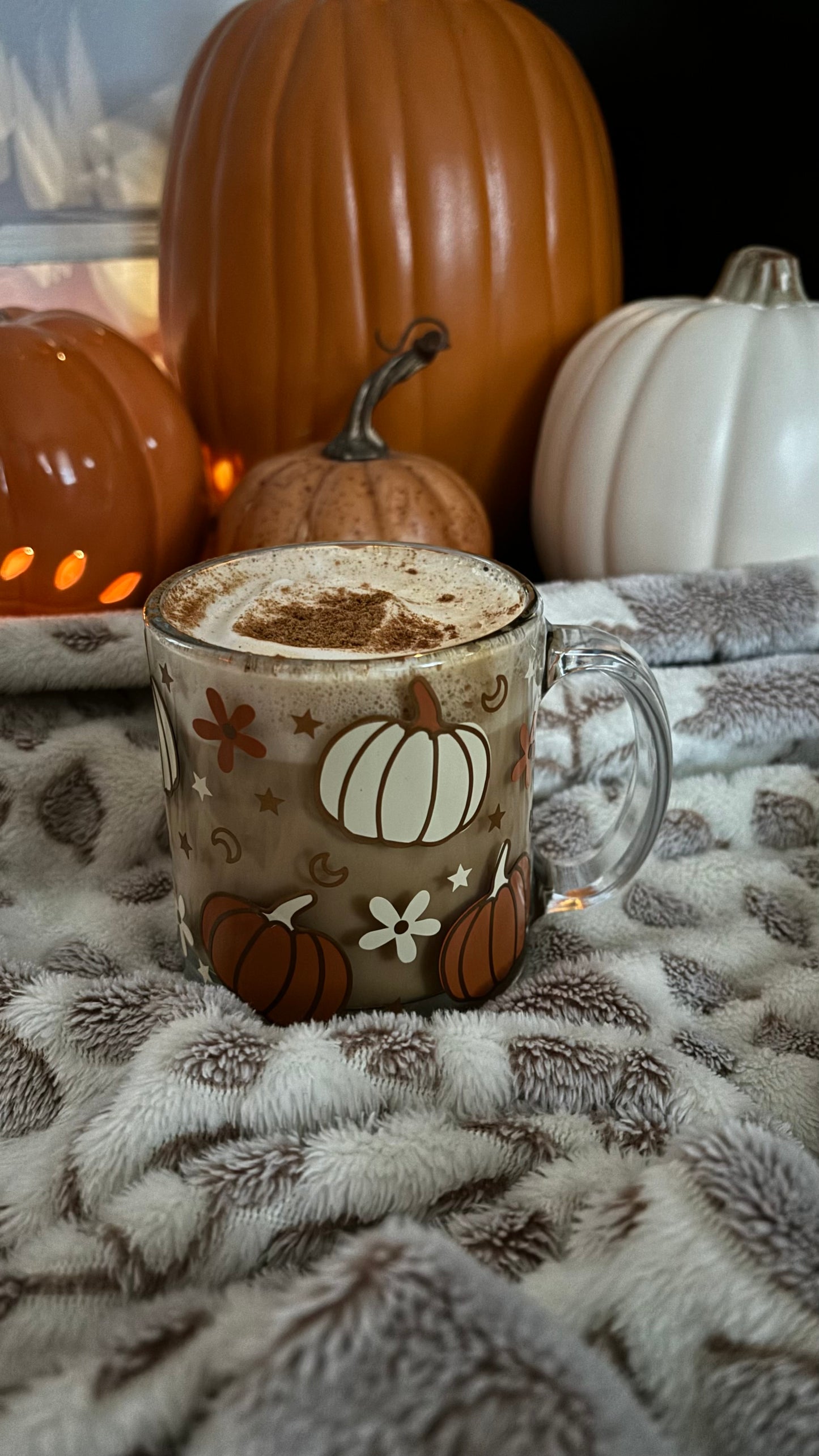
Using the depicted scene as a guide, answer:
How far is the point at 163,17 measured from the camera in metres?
1.21

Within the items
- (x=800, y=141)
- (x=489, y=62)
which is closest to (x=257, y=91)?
(x=489, y=62)

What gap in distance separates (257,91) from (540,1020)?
0.91 meters

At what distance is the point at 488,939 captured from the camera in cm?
57

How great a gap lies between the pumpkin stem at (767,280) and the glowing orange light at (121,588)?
579mm

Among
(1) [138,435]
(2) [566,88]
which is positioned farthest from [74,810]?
(2) [566,88]

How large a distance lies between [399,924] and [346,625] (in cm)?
14

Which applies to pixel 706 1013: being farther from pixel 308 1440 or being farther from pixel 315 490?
pixel 315 490

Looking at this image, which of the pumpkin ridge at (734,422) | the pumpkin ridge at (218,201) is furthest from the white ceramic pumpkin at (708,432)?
the pumpkin ridge at (218,201)

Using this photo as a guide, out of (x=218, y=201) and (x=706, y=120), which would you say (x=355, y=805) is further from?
(x=706, y=120)

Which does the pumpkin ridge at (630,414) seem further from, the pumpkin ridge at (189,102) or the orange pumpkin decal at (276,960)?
the orange pumpkin decal at (276,960)

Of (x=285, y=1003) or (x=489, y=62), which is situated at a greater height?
(x=489, y=62)

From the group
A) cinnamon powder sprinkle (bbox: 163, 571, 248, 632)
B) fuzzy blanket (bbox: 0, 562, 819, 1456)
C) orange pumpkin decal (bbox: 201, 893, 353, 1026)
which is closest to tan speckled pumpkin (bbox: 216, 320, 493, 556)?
fuzzy blanket (bbox: 0, 562, 819, 1456)

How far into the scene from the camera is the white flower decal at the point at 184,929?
58 centimetres

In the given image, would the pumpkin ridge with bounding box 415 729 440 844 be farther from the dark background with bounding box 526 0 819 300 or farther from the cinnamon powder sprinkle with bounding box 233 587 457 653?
the dark background with bounding box 526 0 819 300
